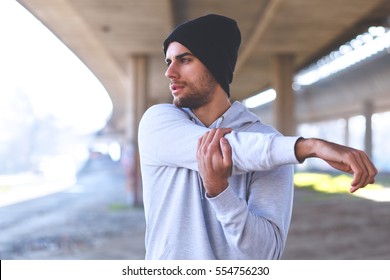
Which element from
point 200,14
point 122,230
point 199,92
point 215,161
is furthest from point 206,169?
point 200,14

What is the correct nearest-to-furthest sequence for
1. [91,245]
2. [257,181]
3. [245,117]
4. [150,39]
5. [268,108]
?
[257,181] < [245,117] < [91,245] < [150,39] < [268,108]

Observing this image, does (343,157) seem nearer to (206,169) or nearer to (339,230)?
(206,169)

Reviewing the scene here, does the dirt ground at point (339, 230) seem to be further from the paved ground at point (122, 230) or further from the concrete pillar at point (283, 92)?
the concrete pillar at point (283, 92)

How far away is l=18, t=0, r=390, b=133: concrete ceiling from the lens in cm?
1432

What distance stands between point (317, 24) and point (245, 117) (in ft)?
51.6

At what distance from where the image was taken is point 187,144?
1.55 meters

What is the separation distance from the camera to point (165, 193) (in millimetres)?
1653

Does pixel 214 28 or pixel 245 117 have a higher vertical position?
pixel 214 28

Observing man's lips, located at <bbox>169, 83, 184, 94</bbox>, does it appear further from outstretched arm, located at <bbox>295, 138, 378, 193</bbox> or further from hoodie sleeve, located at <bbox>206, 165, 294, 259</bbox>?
outstretched arm, located at <bbox>295, 138, 378, 193</bbox>

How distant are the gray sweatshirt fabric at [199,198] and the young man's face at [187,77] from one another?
7 cm

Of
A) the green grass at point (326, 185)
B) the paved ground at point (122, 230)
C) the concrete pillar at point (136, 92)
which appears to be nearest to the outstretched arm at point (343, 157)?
the paved ground at point (122, 230)
